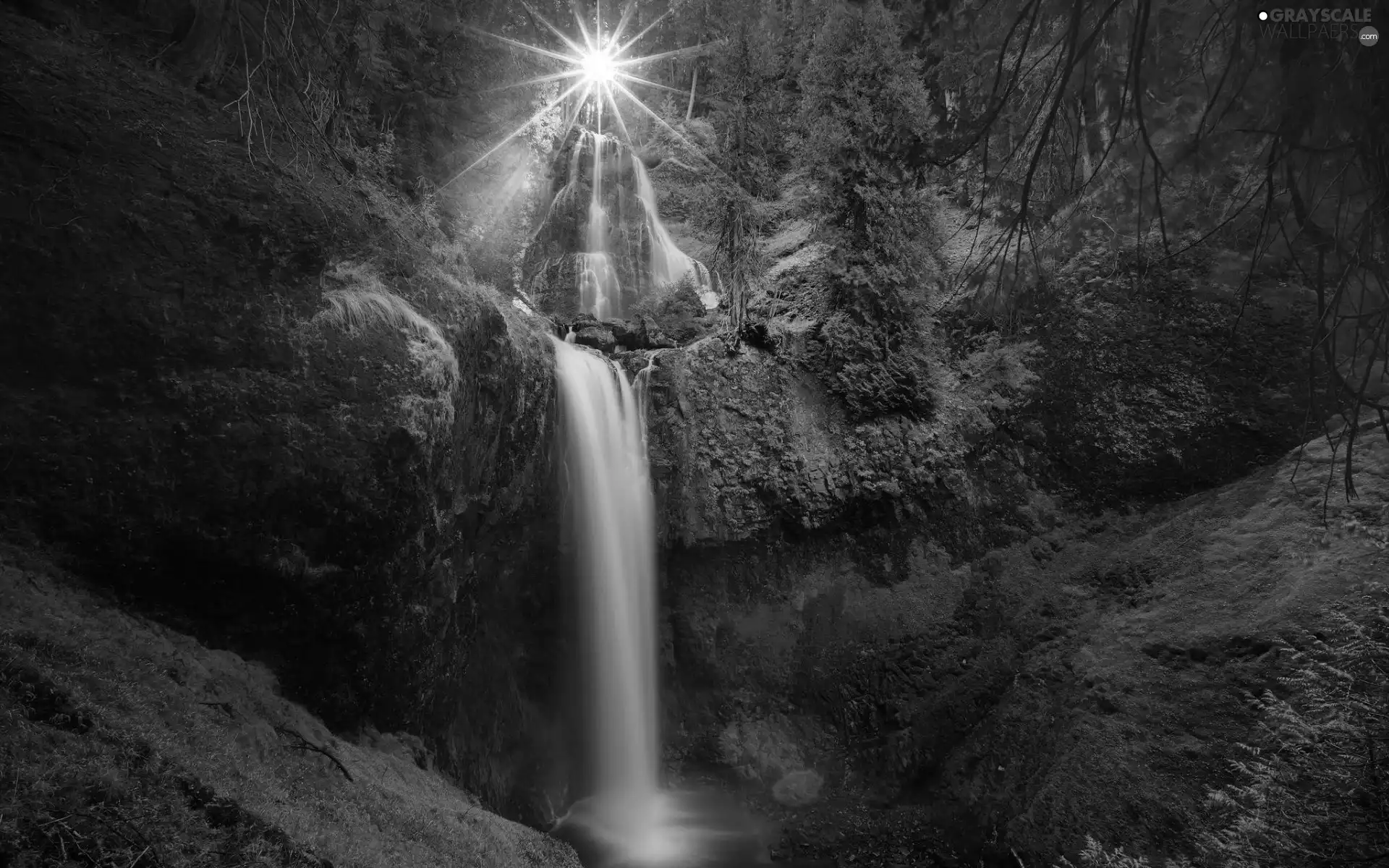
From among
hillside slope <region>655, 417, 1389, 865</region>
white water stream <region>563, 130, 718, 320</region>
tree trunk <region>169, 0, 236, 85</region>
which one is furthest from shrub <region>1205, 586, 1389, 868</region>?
white water stream <region>563, 130, 718, 320</region>

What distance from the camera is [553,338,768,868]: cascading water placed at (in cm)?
978

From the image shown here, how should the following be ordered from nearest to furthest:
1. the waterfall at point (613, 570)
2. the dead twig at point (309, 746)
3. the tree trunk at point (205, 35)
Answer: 1. the tree trunk at point (205, 35)
2. the dead twig at point (309, 746)
3. the waterfall at point (613, 570)

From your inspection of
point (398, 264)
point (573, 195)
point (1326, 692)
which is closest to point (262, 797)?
point (398, 264)

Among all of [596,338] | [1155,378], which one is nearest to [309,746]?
[596,338]

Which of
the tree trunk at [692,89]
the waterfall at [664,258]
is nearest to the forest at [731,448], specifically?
the waterfall at [664,258]

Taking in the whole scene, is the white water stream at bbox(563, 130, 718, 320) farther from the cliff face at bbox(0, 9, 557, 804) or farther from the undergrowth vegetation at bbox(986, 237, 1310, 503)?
the cliff face at bbox(0, 9, 557, 804)

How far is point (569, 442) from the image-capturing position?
32.2 ft

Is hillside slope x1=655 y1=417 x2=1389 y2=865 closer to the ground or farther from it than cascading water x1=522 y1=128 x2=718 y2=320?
closer to the ground

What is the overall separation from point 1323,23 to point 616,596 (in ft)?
31.5

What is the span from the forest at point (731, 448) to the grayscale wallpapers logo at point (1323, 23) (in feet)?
0.09

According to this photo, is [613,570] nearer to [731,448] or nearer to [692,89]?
[731,448]

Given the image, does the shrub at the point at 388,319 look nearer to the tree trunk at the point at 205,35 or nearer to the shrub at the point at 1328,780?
the tree trunk at the point at 205,35

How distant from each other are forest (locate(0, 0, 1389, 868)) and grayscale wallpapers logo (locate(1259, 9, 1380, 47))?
0.03 metres

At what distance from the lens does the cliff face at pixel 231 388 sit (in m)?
4.43
